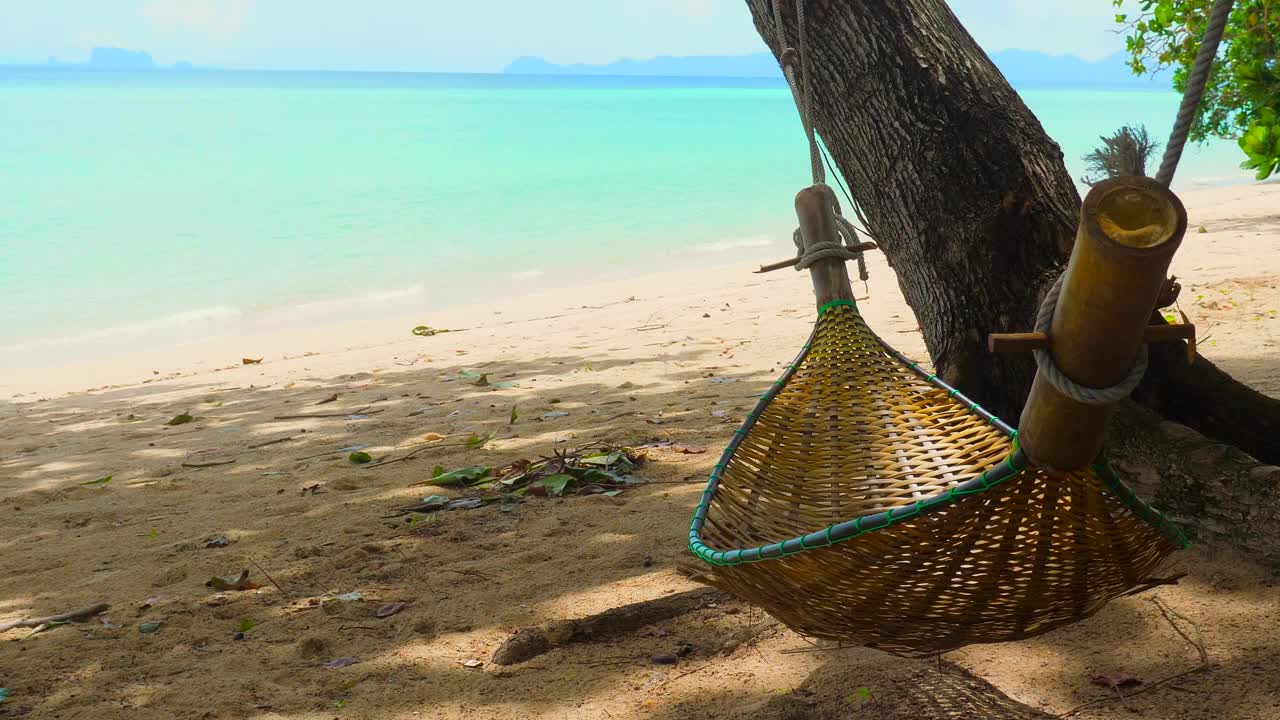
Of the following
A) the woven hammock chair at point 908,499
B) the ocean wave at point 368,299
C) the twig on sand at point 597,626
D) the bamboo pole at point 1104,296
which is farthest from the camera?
the ocean wave at point 368,299

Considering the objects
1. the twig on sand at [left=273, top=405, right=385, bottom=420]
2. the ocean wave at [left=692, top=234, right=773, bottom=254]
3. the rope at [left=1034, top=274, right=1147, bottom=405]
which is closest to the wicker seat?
the rope at [left=1034, top=274, right=1147, bottom=405]

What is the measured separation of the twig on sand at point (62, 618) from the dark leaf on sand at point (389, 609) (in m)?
0.66

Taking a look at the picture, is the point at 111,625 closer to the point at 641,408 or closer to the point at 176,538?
the point at 176,538

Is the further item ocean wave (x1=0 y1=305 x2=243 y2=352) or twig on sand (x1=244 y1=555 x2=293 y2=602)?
ocean wave (x1=0 y1=305 x2=243 y2=352)

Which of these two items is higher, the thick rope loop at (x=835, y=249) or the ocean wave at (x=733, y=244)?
the ocean wave at (x=733, y=244)

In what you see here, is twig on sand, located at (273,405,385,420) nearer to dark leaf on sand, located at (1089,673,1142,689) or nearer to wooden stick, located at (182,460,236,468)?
wooden stick, located at (182,460,236,468)

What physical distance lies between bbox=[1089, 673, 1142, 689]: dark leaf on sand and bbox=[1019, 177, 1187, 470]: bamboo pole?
707 mm

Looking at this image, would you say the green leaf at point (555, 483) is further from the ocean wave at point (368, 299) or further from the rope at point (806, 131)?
the ocean wave at point (368, 299)

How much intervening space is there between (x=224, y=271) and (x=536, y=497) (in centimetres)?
940

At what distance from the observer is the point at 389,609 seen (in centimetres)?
221

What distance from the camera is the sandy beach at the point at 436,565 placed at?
1793 millimetres

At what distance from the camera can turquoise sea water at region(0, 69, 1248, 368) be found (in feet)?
31.8

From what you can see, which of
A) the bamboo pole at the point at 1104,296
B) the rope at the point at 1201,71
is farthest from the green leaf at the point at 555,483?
the rope at the point at 1201,71

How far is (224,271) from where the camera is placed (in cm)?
1107
